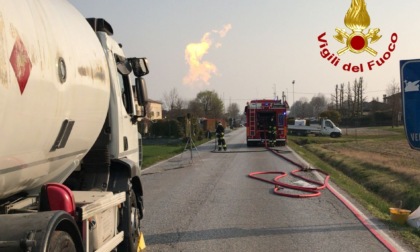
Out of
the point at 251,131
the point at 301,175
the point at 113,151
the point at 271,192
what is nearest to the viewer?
the point at 113,151

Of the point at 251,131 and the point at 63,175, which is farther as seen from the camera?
the point at 251,131

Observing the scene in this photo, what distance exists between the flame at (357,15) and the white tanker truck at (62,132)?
9.92m

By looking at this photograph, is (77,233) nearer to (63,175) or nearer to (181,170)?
(63,175)

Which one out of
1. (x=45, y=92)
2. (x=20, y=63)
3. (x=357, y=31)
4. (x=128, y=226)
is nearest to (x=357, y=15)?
(x=357, y=31)

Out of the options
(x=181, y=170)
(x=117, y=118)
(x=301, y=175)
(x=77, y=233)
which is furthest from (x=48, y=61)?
(x=181, y=170)

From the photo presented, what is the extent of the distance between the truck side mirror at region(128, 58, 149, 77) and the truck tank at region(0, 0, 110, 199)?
1.27m

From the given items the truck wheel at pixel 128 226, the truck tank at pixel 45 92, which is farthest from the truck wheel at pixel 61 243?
the truck wheel at pixel 128 226

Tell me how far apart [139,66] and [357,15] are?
10157mm

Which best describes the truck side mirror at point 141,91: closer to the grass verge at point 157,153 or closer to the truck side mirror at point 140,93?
the truck side mirror at point 140,93

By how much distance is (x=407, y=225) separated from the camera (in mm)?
7547

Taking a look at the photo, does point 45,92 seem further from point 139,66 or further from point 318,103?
point 318,103

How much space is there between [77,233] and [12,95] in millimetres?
1318

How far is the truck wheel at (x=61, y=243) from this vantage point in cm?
317

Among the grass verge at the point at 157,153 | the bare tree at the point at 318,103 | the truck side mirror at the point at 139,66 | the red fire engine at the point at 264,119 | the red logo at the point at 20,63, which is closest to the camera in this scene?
the red logo at the point at 20,63
